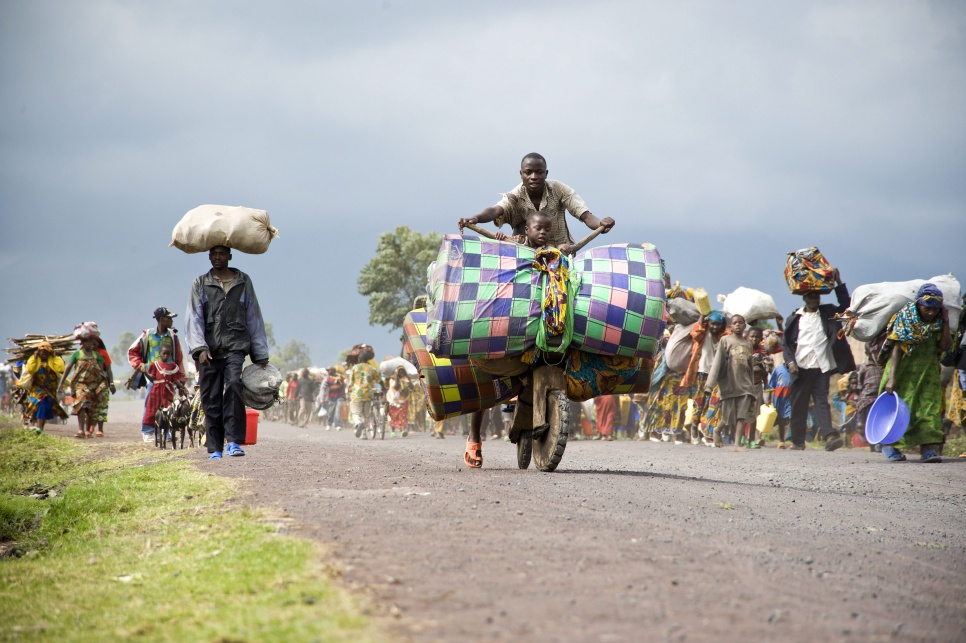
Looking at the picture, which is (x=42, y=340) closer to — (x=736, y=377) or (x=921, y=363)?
(x=736, y=377)

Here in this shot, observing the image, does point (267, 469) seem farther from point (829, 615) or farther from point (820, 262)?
point (820, 262)

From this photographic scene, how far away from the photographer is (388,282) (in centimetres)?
6325

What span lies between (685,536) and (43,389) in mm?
17183

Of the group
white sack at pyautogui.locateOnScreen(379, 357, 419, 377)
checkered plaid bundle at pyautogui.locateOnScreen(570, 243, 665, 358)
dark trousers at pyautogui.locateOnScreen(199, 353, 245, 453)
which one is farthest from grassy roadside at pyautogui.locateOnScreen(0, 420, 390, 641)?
white sack at pyautogui.locateOnScreen(379, 357, 419, 377)

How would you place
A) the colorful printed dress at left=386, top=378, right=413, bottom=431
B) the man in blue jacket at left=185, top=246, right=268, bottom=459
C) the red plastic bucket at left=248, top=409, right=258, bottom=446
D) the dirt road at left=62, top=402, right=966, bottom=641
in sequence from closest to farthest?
the dirt road at left=62, top=402, right=966, bottom=641 < the man in blue jacket at left=185, top=246, right=268, bottom=459 < the red plastic bucket at left=248, top=409, right=258, bottom=446 < the colorful printed dress at left=386, top=378, right=413, bottom=431

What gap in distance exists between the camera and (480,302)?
793 cm

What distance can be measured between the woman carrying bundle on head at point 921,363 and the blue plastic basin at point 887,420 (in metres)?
0.15

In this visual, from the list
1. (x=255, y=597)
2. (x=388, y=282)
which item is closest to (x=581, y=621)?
(x=255, y=597)

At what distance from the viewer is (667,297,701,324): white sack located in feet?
61.6

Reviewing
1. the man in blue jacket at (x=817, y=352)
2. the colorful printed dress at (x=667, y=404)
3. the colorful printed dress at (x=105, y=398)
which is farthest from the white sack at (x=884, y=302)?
the colorful printed dress at (x=105, y=398)

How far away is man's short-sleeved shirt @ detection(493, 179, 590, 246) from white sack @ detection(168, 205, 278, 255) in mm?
2542

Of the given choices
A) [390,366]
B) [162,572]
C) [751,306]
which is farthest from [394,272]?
[162,572]

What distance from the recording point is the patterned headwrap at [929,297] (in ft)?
39.5

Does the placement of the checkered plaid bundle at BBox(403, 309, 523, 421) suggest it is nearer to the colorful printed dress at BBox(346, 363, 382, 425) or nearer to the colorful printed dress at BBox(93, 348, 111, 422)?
the colorful printed dress at BBox(93, 348, 111, 422)
